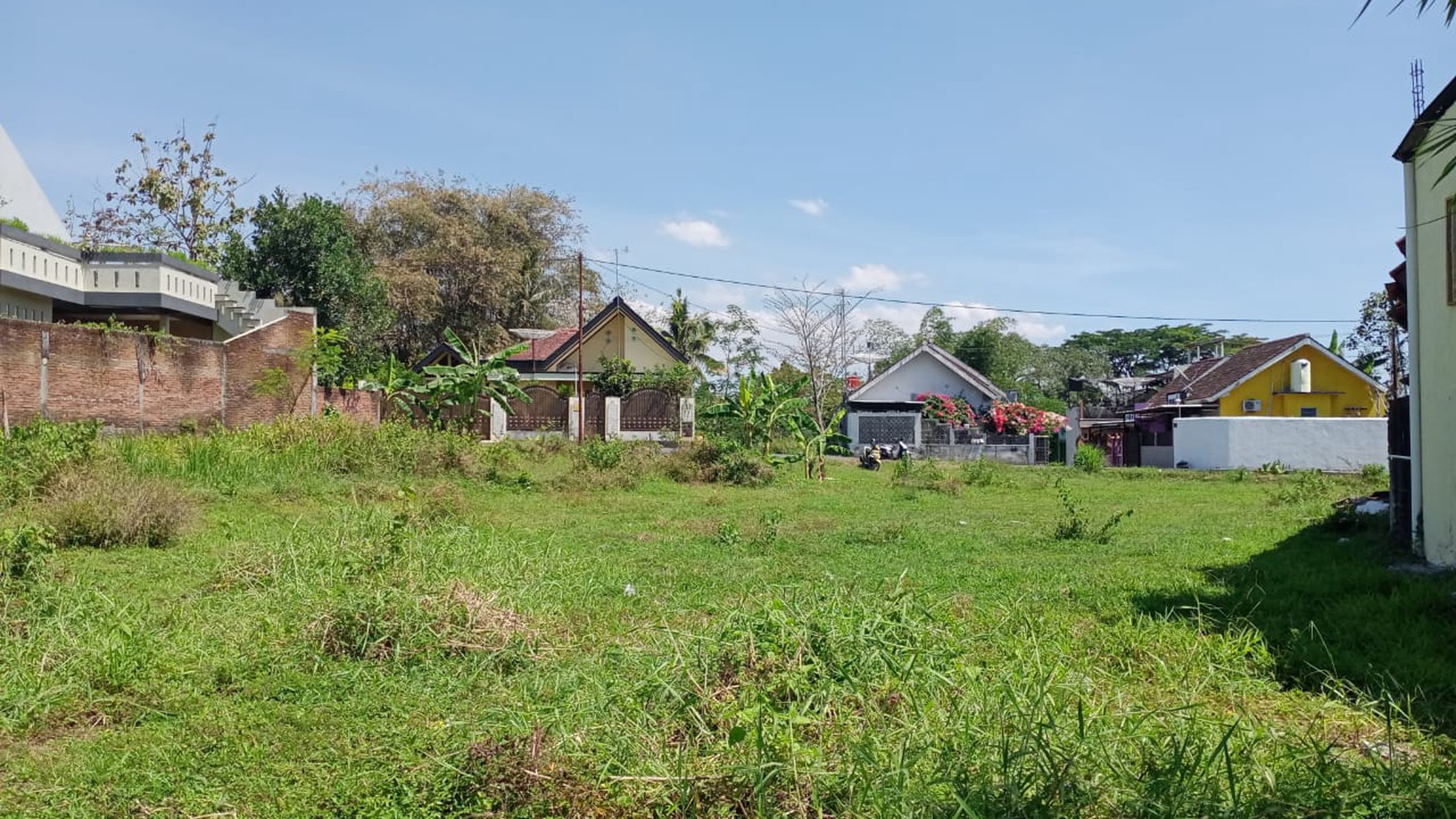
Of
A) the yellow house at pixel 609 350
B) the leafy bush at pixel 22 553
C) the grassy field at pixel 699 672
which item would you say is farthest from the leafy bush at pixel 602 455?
the yellow house at pixel 609 350

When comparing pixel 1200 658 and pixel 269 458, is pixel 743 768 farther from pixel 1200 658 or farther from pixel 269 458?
pixel 269 458

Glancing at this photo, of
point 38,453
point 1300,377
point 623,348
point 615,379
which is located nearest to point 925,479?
point 38,453

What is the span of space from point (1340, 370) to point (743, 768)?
3484 cm

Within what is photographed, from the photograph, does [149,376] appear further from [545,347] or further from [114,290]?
[545,347]

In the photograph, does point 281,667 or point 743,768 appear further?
point 281,667

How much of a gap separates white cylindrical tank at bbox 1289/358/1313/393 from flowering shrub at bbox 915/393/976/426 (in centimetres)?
1041

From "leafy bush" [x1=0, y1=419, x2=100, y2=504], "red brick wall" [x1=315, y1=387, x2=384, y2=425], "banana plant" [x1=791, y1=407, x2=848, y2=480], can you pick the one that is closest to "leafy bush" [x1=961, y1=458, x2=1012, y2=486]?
"banana plant" [x1=791, y1=407, x2=848, y2=480]

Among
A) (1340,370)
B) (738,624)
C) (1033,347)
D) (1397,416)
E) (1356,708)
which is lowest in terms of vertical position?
(1356,708)

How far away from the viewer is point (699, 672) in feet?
12.8

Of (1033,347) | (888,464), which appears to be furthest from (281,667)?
(1033,347)

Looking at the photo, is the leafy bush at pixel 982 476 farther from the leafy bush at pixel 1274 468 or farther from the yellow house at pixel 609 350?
the yellow house at pixel 609 350

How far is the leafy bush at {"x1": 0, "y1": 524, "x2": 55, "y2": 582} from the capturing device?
6.22m

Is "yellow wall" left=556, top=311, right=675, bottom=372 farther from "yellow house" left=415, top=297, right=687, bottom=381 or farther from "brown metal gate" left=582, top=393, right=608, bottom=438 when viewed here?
"brown metal gate" left=582, top=393, right=608, bottom=438

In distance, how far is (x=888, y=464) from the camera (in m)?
24.2
